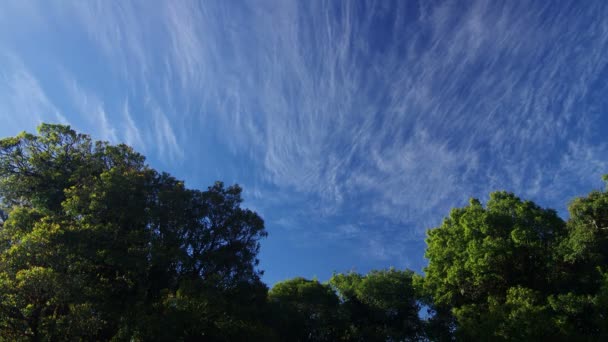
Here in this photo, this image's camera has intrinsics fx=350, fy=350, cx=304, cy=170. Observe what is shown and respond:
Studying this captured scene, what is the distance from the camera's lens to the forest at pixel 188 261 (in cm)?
1511

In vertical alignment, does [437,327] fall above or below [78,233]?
above

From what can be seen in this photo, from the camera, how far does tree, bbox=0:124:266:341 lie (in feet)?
47.1

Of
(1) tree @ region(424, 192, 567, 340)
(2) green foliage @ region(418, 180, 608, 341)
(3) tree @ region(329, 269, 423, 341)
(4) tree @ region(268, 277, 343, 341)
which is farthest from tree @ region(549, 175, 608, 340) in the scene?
(4) tree @ region(268, 277, 343, 341)

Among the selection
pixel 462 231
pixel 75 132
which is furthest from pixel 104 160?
pixel 462 231

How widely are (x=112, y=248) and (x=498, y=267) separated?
80.1 ft

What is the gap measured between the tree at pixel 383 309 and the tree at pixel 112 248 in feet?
48.2

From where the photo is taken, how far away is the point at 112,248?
57.2 feet

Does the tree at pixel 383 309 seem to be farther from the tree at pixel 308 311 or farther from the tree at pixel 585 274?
the tree at pixel 585 274

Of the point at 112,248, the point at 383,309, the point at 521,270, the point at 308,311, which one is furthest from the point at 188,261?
the point at 521,270

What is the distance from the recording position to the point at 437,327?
28.5 m

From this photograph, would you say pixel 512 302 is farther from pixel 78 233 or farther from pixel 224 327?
pixel 78 233

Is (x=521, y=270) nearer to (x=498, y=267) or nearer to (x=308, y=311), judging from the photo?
(x=498, y=267)

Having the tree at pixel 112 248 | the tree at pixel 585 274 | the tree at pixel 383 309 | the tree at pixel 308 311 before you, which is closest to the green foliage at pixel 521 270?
the tree at pixel 585 274

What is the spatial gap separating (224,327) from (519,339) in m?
16.4
